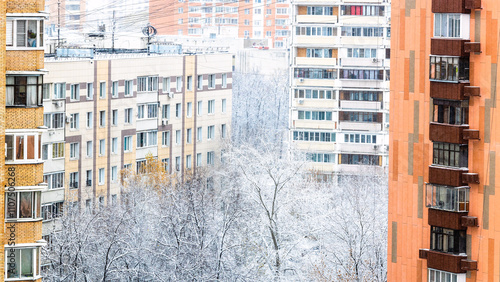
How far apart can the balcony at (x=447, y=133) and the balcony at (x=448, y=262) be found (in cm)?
295

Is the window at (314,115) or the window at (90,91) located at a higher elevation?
the window at (90,91)

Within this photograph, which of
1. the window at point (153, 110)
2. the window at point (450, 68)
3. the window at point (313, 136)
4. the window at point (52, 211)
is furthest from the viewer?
the window at point (313, 136)

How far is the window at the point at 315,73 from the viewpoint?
81312mm

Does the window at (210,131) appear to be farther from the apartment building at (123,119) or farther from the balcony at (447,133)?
the balcony at (447,133)

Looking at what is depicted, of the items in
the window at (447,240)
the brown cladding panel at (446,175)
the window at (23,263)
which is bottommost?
the window at (23,263)

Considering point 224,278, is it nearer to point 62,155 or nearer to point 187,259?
point 187,259

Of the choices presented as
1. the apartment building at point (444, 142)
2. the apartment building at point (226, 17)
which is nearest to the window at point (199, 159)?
the apartment building at point (444, 142)

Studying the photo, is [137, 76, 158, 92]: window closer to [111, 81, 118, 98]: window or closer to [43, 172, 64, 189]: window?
[111, 81, 118, 98]: window

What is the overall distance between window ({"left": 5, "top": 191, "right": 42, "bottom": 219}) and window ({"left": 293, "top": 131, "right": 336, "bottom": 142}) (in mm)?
50618

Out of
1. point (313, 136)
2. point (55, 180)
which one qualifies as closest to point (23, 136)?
point (55, 180)

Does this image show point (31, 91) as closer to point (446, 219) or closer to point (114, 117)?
point (446, 219)

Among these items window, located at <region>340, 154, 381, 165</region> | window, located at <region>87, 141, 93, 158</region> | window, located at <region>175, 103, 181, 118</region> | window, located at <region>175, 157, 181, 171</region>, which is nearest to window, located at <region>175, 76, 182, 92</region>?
window, located at <region>175, 103, 181, 118</region>

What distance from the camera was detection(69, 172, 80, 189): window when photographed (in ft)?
223

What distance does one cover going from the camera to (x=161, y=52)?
3214 inches
